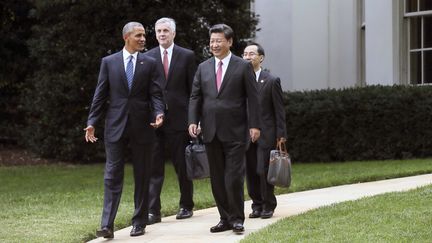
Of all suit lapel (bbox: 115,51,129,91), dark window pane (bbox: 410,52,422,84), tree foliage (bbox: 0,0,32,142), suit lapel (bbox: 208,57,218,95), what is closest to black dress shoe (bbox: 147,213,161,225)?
suit lapel (bbox: 115,51,129,91)

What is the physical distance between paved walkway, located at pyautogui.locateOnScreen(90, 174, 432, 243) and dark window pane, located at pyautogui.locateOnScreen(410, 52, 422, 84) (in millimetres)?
4805

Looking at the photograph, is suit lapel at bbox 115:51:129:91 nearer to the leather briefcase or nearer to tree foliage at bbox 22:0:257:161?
the leather briefcase

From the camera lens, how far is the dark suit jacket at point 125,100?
30.4 ft

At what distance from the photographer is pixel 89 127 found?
9172 mm

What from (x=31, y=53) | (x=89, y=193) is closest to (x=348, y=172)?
(x=89, y=193)

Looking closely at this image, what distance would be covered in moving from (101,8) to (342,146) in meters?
5.43

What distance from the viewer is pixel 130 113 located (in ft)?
30.4

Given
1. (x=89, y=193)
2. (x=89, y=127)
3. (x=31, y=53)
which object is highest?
(x=31, y=53)

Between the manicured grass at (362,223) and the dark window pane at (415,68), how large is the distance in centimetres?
815

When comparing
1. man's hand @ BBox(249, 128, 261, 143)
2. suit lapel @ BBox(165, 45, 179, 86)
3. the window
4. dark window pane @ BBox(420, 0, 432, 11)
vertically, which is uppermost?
dark window pane @ BBox(420, 0, 432, 11)

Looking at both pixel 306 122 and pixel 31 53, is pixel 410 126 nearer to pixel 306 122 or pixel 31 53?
pixel 306 122

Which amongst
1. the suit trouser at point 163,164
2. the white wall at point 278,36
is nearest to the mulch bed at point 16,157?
the white wall at point 278,36

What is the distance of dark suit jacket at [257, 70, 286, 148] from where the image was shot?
10242 mm

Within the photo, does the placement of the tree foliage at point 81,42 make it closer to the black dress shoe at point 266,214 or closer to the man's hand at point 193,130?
the black dress shoe at point 266,214
